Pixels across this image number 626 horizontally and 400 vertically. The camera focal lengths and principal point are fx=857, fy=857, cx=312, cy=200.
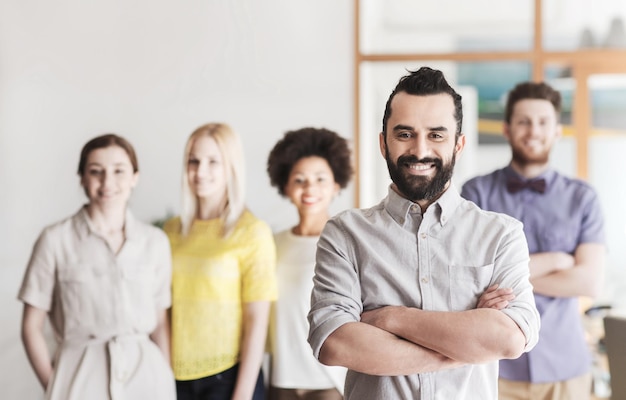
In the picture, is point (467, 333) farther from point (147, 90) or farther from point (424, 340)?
point (147, 90)

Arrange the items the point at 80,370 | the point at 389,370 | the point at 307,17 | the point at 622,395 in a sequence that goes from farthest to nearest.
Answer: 1. the point at 307,17
2. the point at 80,370
3. the point at 622,395
4. the point at 389,370

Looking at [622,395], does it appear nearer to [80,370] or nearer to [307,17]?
[80,370]

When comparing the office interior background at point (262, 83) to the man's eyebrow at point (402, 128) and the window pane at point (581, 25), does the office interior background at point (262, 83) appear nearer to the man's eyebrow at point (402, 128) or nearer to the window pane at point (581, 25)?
the window pane at point (581, 25)

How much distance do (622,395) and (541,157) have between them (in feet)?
3.95

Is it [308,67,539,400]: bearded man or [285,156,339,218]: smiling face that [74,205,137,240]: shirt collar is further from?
[308,67,539,400]: bearded man

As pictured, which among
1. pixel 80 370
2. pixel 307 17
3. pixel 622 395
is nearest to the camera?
pixel 622 395

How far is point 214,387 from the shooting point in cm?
318

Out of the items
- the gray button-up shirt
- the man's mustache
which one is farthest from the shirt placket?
the man's mustache

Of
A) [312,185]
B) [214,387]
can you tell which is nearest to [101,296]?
[214,387]

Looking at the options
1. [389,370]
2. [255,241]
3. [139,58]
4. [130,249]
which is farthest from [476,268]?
[139,58]

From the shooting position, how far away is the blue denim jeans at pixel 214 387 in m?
3.18

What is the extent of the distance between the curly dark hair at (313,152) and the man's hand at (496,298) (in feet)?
4.88

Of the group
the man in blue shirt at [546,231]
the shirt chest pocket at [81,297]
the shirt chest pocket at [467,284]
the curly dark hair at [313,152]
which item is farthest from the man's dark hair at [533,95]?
the shirt chest pocket at [81,297]

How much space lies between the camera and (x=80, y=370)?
3.11 metres
